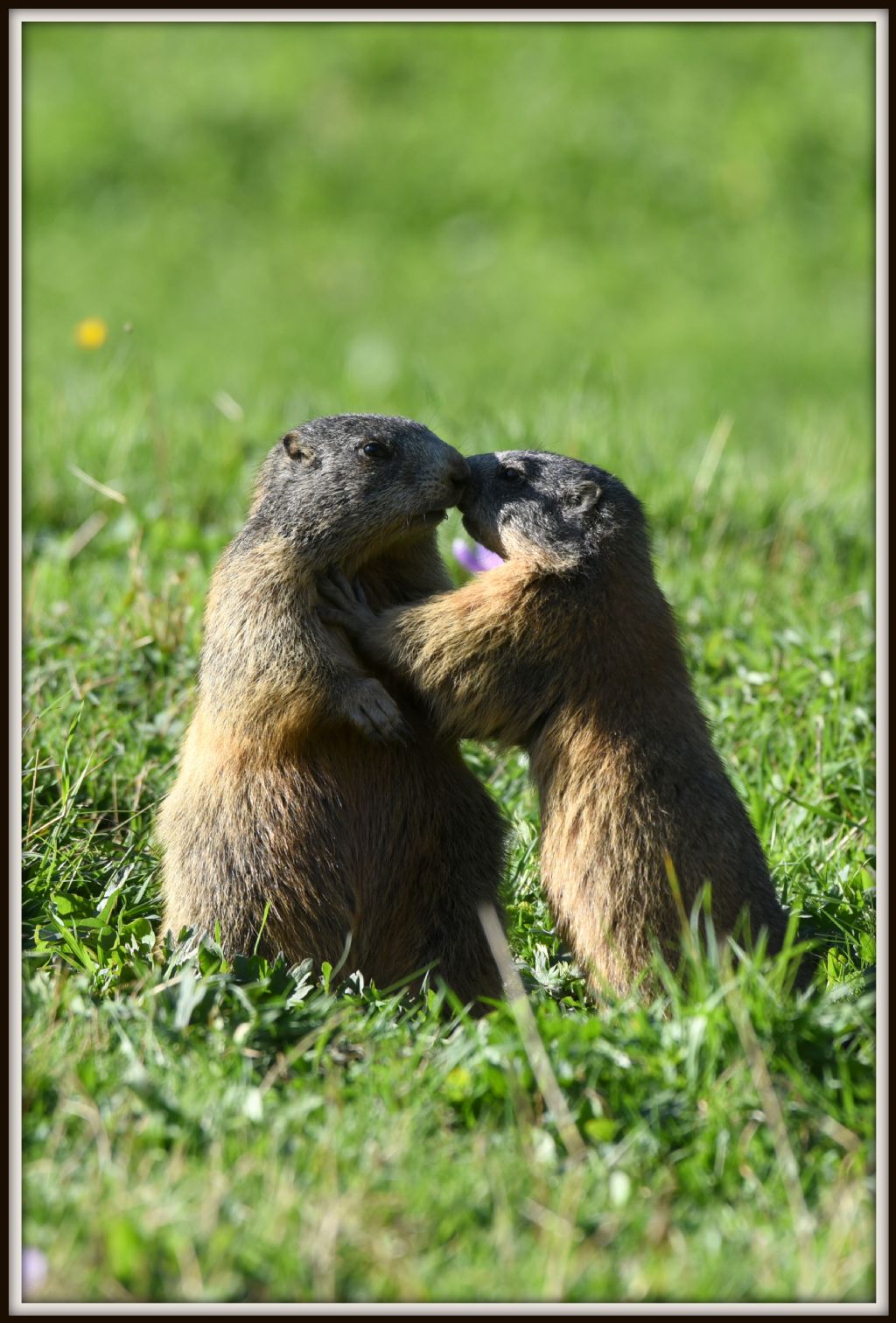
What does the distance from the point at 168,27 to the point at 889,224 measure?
542 inches

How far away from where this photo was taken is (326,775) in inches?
174

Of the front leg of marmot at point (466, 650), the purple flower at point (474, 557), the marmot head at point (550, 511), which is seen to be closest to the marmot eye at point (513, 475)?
the marmot head at point (550, 511)

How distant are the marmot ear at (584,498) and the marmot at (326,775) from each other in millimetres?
352

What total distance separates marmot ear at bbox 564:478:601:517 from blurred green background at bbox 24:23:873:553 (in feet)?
28.9

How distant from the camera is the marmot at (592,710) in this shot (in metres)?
4.29

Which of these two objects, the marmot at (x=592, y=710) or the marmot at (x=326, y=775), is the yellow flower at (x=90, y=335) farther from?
the marmot at (x=592, y=710)

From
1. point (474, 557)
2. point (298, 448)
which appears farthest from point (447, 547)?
point (298, 448)

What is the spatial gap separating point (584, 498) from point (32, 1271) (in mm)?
2617

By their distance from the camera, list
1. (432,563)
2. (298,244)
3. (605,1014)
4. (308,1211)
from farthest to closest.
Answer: (298,244), (432,563), (605,1014), (308,1211)

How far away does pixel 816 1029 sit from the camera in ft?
11.9

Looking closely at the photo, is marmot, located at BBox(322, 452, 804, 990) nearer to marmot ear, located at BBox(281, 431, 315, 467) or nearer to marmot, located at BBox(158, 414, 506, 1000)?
marmot, located at BBox(158, 414, 506, 1000)

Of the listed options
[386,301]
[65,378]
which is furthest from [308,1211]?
[386,301]

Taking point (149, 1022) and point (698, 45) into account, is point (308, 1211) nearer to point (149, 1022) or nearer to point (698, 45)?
point (149, 1022)

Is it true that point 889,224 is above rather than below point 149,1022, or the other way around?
above
